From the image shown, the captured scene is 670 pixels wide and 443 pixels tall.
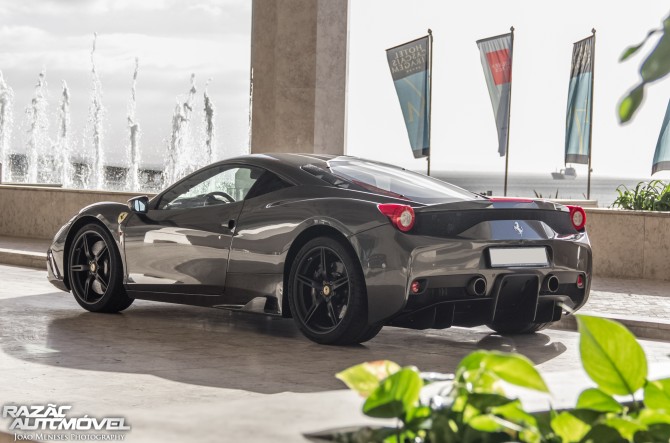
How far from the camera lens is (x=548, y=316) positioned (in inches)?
313

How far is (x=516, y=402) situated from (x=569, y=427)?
8 cm

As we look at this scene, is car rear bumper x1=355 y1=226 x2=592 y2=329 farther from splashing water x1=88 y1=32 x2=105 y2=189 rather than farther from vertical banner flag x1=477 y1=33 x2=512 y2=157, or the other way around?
splashing water x1=88 y1=32 x2=105 y2=189

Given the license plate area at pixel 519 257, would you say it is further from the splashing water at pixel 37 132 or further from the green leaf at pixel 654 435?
the splashing water at pixel 37 132

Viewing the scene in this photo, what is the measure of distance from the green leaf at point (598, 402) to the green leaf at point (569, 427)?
0.10 feet

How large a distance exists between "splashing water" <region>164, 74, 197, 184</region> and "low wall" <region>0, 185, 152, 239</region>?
1583 cm

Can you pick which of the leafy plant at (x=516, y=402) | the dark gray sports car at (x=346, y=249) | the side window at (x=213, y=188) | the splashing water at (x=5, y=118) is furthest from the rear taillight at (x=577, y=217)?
the splashing water at (x=5, y=118)

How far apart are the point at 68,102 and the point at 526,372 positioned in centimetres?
3884

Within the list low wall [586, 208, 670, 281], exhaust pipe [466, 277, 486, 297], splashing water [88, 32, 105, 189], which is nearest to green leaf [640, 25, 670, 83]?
exhaust pipe [466, 277, 486, 297]

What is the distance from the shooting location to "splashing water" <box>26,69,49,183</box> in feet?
115

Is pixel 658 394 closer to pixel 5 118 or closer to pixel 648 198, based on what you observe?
pixel 648 198

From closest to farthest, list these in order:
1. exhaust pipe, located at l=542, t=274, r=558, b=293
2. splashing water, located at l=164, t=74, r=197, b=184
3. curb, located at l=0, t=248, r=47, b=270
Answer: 1. exhaust pipe, located at l=542, t=274, r=558, b=293
2. curb, located at l=0, t=248, r=47, b=270
3. splashing water, located at l=164, t=74, r=197, b=184

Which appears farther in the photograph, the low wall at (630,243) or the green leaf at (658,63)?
the low wall at (630,243)

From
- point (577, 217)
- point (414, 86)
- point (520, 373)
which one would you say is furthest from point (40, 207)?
point (520, 373)

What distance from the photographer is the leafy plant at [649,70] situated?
1235mm
